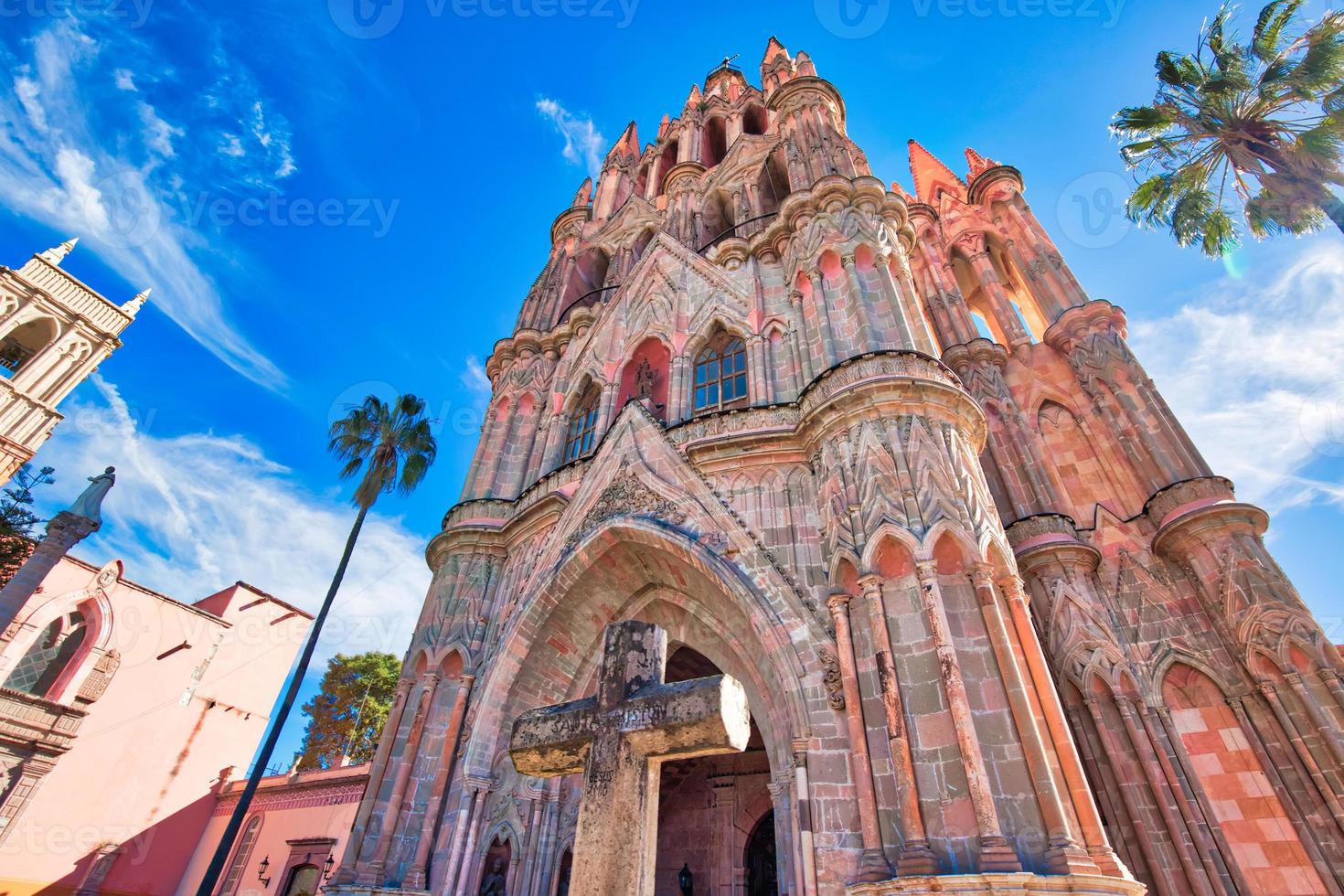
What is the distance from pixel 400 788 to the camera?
11266 millimetres

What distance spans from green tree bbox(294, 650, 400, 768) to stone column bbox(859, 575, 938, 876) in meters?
34.8

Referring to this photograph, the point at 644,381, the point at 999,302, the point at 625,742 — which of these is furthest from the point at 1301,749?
the point at 644,381

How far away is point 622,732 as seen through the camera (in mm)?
4535

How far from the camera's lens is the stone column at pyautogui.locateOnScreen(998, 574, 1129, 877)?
6519mm

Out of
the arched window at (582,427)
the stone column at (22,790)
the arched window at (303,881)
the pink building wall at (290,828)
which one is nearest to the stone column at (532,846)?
the arched window at (582,427)

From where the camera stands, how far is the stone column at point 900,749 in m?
6.66

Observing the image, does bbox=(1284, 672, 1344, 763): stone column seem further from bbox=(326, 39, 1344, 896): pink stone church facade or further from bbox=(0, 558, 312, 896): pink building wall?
bbox=(0, 558, 312, 896): pink building wall

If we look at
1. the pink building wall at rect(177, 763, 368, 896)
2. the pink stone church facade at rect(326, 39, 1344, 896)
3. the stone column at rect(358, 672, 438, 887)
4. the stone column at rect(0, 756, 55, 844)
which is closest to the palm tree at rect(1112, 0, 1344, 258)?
the pink stone church facade at rect(326, 39, 1344, 896)

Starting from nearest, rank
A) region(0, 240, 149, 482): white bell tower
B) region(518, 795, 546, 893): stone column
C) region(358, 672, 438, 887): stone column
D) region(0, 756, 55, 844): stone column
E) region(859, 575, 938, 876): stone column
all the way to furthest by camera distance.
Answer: region(859, 575, 938, 876): stone column → region(518, 795, 546, 893): stone column → region(358, 672, 438, 887): stone column → region(0, 756, 55, 844): stone column → region(0, 240, 149, 482): white bell tower

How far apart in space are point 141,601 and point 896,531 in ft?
102

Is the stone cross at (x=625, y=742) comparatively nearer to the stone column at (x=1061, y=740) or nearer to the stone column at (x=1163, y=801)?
the stone column at (x=1061, y=740)

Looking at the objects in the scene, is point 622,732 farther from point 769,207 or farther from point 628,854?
point 769,207

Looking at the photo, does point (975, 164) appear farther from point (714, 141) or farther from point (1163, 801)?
point (1163, 801)

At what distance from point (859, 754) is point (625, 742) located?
175 inches
